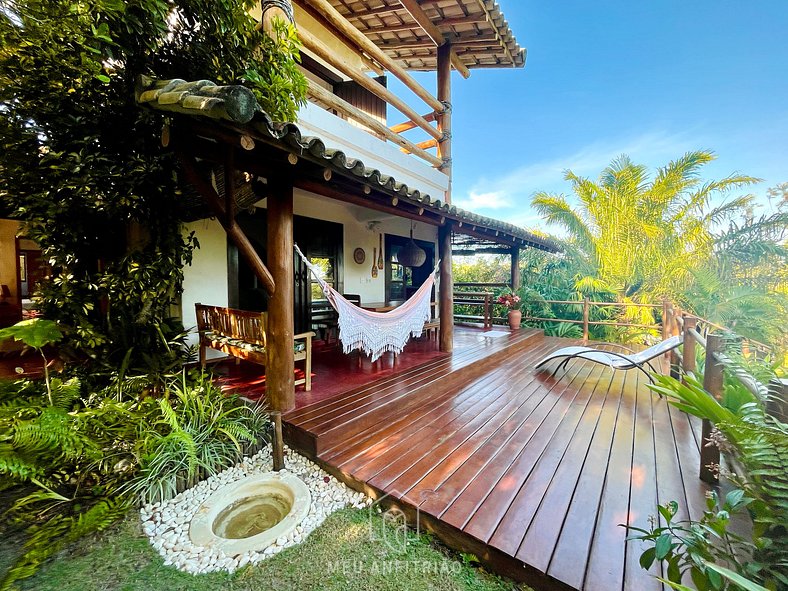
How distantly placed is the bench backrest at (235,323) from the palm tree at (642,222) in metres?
6.99

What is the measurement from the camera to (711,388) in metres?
2.17

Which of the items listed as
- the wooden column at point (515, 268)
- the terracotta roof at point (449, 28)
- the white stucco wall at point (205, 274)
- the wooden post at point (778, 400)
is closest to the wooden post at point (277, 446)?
the white stucco wall at point (205, 274)

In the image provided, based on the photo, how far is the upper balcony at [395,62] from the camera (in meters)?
4.11

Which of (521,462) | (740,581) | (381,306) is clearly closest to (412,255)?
(381,306)

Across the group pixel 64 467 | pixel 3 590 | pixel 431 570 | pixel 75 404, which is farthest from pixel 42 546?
pixel 431 570

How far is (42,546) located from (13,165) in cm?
248

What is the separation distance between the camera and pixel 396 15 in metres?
5.08

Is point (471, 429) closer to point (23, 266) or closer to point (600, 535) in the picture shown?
point (600, 535)

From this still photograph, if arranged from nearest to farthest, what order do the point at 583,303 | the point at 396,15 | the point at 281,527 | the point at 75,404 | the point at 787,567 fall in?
the point at 787,567, the point at 281,527, the point at 75,404, the point at 396,15, the point at 583,303

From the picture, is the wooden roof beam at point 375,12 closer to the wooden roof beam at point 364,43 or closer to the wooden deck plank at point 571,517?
the wooden roof beam at point 364,43

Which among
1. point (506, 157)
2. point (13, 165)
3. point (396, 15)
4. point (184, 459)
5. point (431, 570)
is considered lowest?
point (431, 570)

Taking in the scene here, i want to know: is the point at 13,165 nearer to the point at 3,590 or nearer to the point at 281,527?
the point at 3,590

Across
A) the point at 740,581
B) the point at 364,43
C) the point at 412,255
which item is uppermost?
the point at 364,43

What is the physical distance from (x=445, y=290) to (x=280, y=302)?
8.62 feet
